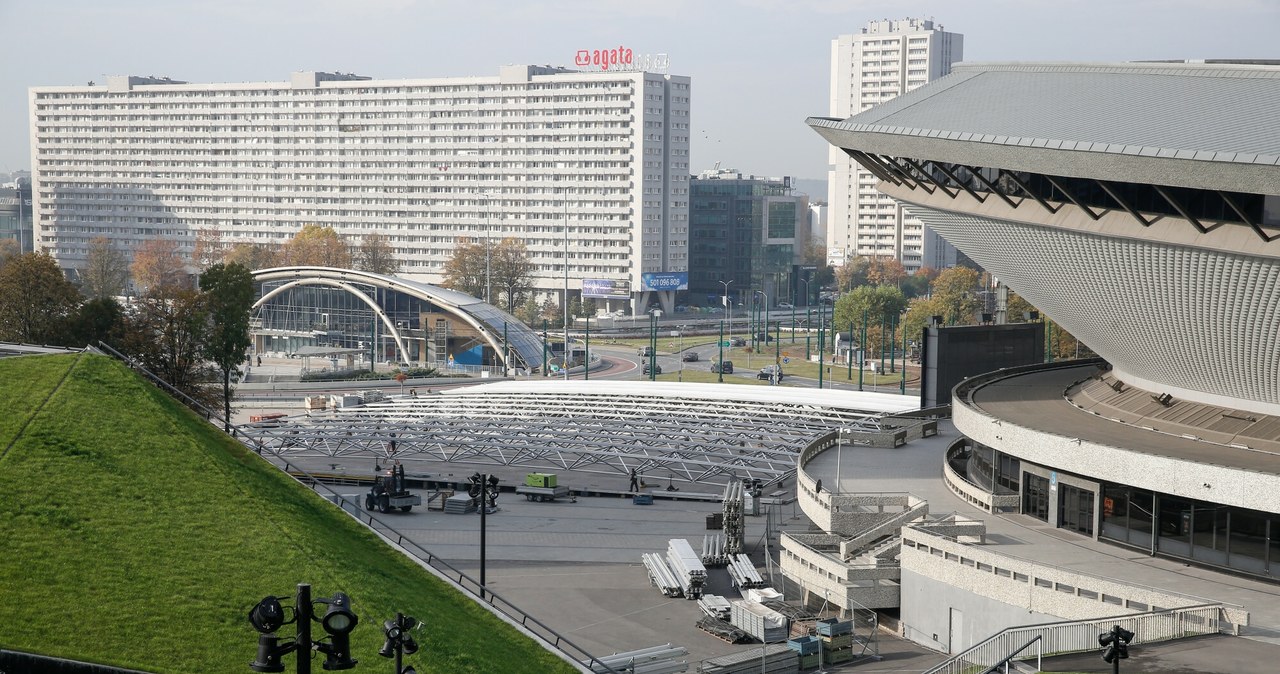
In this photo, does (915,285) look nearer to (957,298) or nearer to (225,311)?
(957,298)

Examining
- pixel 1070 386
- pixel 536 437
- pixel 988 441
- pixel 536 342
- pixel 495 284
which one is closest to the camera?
pixel 988 441

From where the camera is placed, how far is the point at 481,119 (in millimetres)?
179000

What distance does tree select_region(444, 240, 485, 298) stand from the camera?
496ft

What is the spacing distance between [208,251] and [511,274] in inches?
2256

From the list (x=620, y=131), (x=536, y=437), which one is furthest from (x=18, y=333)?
(x=620, y=131)

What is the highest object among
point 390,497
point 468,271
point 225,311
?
point 468,271

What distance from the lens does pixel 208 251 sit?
7293 inches

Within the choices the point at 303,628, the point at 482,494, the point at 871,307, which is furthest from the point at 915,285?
the point at 303,628

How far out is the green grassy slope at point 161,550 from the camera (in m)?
23.9

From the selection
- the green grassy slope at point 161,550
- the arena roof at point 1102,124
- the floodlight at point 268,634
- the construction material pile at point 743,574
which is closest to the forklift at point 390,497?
the construction material pile at point 743,574

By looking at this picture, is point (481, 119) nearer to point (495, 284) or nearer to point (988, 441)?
point (495, 284)

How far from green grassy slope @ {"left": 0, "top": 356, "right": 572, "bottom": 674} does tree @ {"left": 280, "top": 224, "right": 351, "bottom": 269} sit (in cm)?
12357

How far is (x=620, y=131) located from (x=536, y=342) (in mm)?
62199

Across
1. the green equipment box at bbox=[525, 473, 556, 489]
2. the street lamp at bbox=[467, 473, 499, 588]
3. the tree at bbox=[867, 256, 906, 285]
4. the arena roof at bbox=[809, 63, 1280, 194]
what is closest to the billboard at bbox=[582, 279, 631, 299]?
the tree at bbox=[867, 256, 906, 285]
